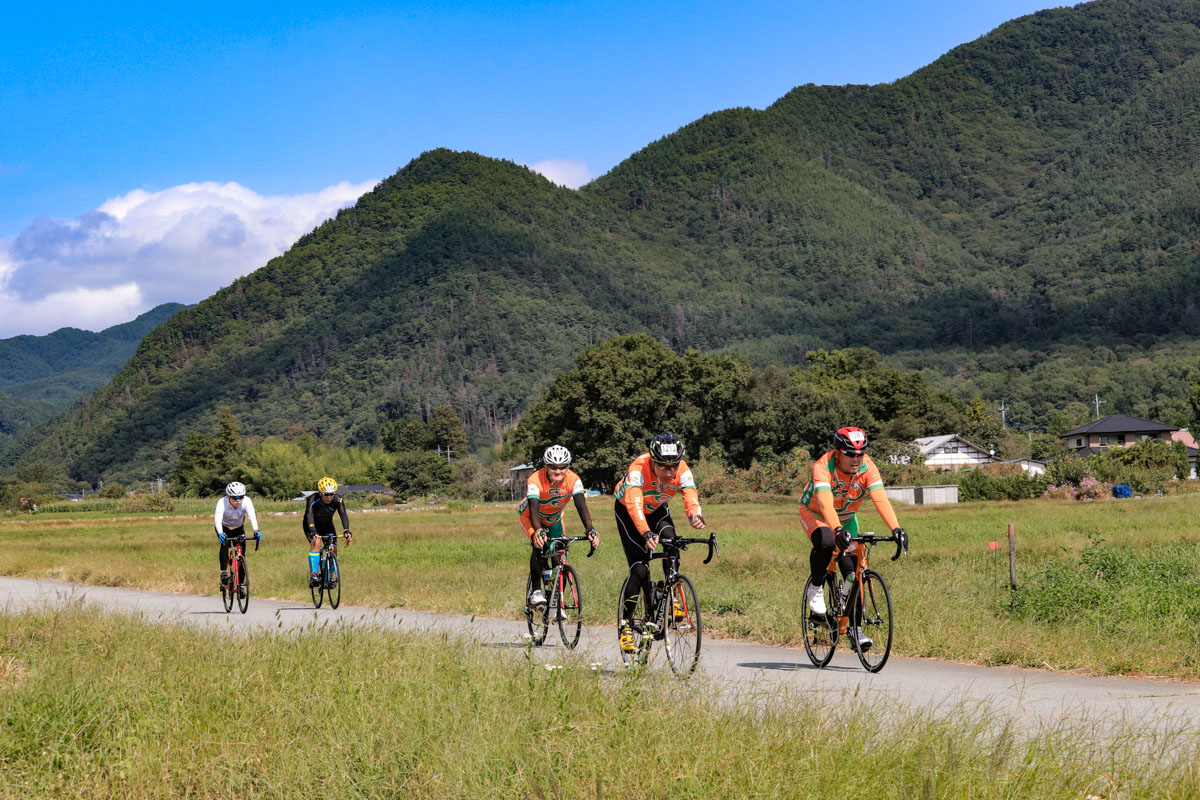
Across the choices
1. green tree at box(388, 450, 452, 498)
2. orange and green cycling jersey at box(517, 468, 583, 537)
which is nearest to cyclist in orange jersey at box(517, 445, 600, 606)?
orange and green cycling jersey at box(517, 468, 583, 537)

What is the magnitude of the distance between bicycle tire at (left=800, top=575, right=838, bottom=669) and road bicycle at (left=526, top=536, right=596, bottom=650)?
8.67 ft

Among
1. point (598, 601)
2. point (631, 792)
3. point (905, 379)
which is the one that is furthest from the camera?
point (905, 379)

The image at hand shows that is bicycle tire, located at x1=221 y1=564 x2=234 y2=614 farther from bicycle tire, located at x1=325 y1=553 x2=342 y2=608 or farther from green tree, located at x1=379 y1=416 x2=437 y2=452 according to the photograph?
green tree, located at x1=379 y1=416 x2=437 y2=452

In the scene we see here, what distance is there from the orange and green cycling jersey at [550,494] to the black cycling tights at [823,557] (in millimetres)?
2975

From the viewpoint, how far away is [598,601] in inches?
670

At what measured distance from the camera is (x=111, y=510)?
97250 millimetres

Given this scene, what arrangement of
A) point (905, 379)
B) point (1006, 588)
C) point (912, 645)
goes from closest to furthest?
point (912, 645)
point (1006, 588)
point (905, 379)

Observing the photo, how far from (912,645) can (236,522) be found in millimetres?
11163

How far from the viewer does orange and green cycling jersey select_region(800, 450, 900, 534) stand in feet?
33.8

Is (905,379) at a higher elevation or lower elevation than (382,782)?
higher

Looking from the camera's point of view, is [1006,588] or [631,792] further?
[1006,588]

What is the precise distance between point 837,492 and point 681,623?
6.63ft

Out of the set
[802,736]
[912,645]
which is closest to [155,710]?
[802,736]

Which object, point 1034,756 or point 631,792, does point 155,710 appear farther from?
point 1034,756
